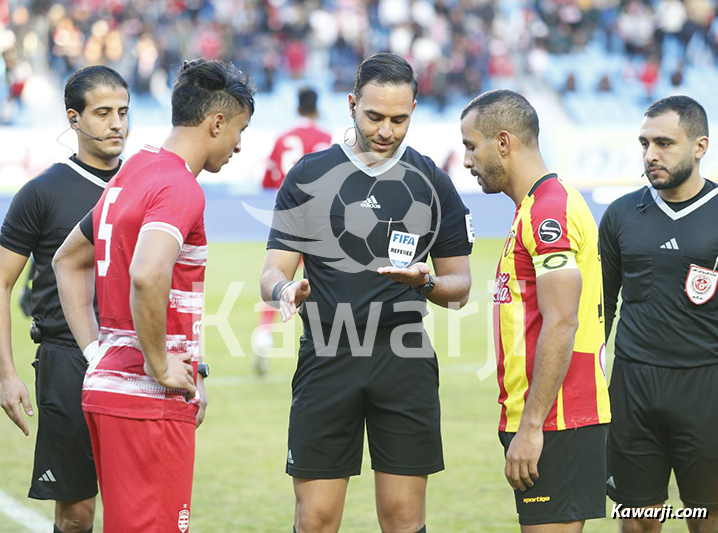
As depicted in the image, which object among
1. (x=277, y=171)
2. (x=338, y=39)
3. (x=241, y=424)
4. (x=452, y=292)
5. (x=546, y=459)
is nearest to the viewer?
(x=546, y=459)

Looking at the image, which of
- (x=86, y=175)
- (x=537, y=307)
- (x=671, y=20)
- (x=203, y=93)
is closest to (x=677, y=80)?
(x=671, y=20)

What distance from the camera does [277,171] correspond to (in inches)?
405

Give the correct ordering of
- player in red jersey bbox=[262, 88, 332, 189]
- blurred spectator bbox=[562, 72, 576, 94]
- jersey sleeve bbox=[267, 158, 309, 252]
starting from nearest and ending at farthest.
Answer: jersey sleeve bbox=[267, 158, 309, 252] → player in red jersey bbox=[262, 88, 332, 189] → blurred spectator bbox=[562, 72, 576, 94]

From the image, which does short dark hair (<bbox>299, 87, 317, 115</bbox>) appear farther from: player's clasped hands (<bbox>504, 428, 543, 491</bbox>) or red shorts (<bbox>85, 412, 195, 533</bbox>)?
red shorts (<bbox>85, 412, 195, 533</bbox>)

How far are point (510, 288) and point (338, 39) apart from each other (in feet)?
75.5

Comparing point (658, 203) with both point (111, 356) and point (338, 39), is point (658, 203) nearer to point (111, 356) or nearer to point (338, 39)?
point (111, 356)

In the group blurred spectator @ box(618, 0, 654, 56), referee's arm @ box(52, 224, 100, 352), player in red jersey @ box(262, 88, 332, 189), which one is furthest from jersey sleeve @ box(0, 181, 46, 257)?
blurred spectator @ box(618, 0, 654, 56)

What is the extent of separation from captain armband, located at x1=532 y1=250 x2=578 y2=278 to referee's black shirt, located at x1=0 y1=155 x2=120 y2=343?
211cm

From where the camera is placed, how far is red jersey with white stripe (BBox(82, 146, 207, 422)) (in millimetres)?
3225

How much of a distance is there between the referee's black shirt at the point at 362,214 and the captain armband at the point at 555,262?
685mm

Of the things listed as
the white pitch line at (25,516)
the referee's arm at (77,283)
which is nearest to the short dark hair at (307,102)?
the white pitch line at (25,516)

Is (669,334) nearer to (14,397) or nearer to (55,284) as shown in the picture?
(55,284)

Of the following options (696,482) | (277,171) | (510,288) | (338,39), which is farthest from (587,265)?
(338,39)

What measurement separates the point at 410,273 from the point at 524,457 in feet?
2.64
